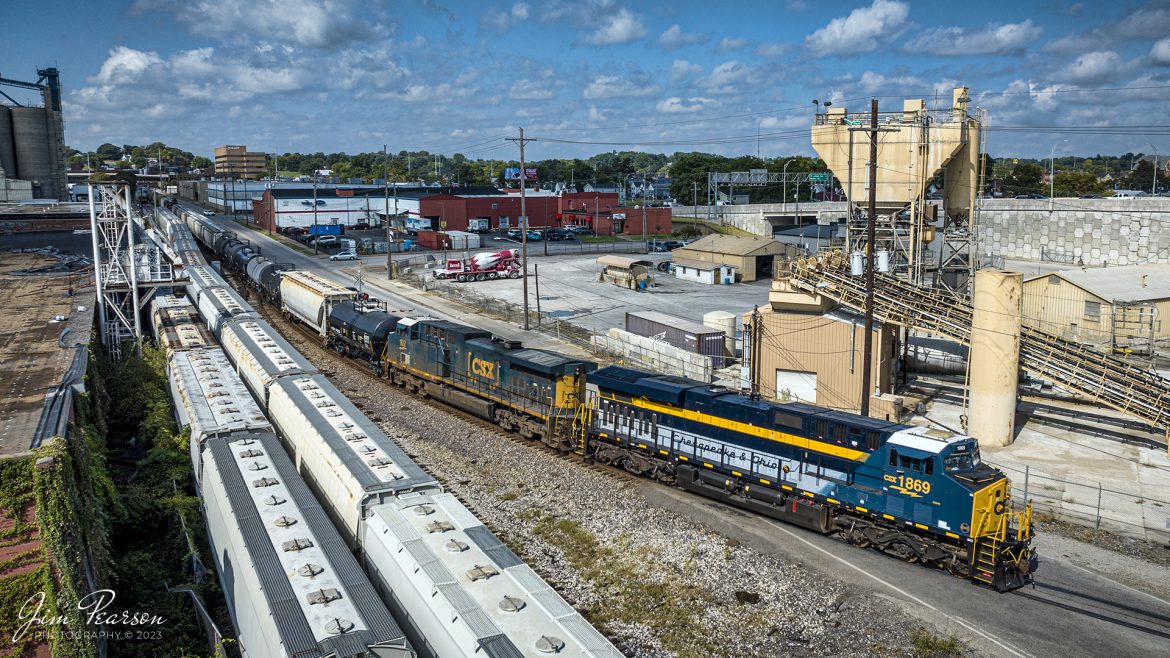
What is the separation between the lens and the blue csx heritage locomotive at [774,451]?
19312 millimetres

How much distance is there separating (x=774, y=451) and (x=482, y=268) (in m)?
54.9

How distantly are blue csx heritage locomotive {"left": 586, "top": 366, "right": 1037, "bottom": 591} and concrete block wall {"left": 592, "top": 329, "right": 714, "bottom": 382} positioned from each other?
494 inches

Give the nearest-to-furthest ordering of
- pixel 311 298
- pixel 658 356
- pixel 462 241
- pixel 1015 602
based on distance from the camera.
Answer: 1. pixel 1015 602
2. pixel 658 356
3. pixel 311 298
4. pixel 462 241

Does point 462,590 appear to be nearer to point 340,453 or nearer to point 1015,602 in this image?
point 340,453

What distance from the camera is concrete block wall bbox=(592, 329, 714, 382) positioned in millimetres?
39719

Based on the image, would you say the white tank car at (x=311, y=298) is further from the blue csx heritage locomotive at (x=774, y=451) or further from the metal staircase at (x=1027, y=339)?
the metal staircase at (x=1027, y=339)

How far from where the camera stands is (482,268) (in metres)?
74.9

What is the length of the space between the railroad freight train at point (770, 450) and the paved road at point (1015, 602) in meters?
0.44

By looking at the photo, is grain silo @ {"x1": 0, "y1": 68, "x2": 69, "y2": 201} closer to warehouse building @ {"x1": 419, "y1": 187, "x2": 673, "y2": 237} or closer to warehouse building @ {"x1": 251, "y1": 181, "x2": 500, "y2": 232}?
warehouse building @ {"x1": 251, "y1": 181, "x2": 500, "y2": 232}

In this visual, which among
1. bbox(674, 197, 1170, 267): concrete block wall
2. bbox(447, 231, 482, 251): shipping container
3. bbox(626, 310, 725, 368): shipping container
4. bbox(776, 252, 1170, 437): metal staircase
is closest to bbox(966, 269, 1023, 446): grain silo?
bbox(776, 252, 1170, 437): metal staircase

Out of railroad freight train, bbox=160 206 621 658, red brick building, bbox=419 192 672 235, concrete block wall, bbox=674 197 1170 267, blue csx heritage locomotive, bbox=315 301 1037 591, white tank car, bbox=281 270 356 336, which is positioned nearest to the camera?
railroad freight train, bbox=160 206 621 658

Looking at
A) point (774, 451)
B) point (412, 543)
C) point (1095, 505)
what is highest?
point (412, 543)

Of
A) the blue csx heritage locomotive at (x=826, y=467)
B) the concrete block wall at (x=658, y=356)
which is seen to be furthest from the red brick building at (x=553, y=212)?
the blue csx heritage locomotive at (x=826, y=467)

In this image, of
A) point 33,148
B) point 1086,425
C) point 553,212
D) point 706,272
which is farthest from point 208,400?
point 33,148
